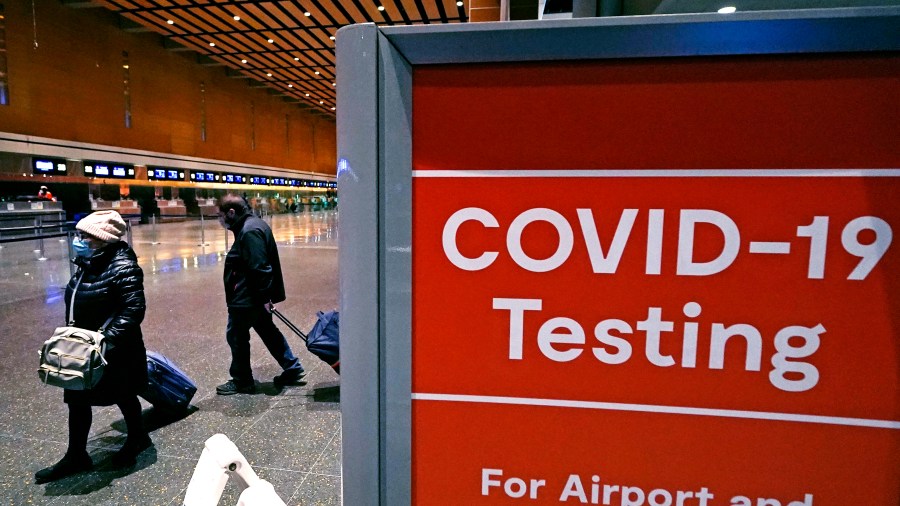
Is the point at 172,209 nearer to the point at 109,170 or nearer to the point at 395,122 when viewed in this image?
the point at 109,170

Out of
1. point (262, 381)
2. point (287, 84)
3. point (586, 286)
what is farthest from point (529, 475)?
point (287, 84)

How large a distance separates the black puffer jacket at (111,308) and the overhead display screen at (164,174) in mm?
20609

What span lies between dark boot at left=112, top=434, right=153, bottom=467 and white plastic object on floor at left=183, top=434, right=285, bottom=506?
220 cm

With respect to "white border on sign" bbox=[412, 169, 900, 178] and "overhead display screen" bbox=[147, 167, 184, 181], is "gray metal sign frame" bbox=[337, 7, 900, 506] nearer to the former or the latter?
"white border on sign" bbox=[412, 169, 900, 178]

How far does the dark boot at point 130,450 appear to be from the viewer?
3.15 meters

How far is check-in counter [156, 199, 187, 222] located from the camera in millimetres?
22578

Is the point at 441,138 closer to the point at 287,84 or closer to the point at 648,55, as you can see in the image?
the point at 648,55

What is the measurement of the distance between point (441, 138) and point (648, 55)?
0.35 metres

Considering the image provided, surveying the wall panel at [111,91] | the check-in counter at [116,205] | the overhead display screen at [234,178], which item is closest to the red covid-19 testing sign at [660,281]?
the wall panel at [111,91]

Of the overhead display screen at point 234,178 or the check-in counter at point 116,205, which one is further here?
the overhead display screen at point 234,178

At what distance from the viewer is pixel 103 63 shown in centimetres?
1827

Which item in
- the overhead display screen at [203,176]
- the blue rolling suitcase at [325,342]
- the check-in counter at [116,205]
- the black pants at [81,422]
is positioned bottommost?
the black pants at [81,422]

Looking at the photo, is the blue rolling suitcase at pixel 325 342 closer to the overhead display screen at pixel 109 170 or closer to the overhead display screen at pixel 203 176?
the overhead display screen at pixel 109 170

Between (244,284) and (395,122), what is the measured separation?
Answer: 386 cm
